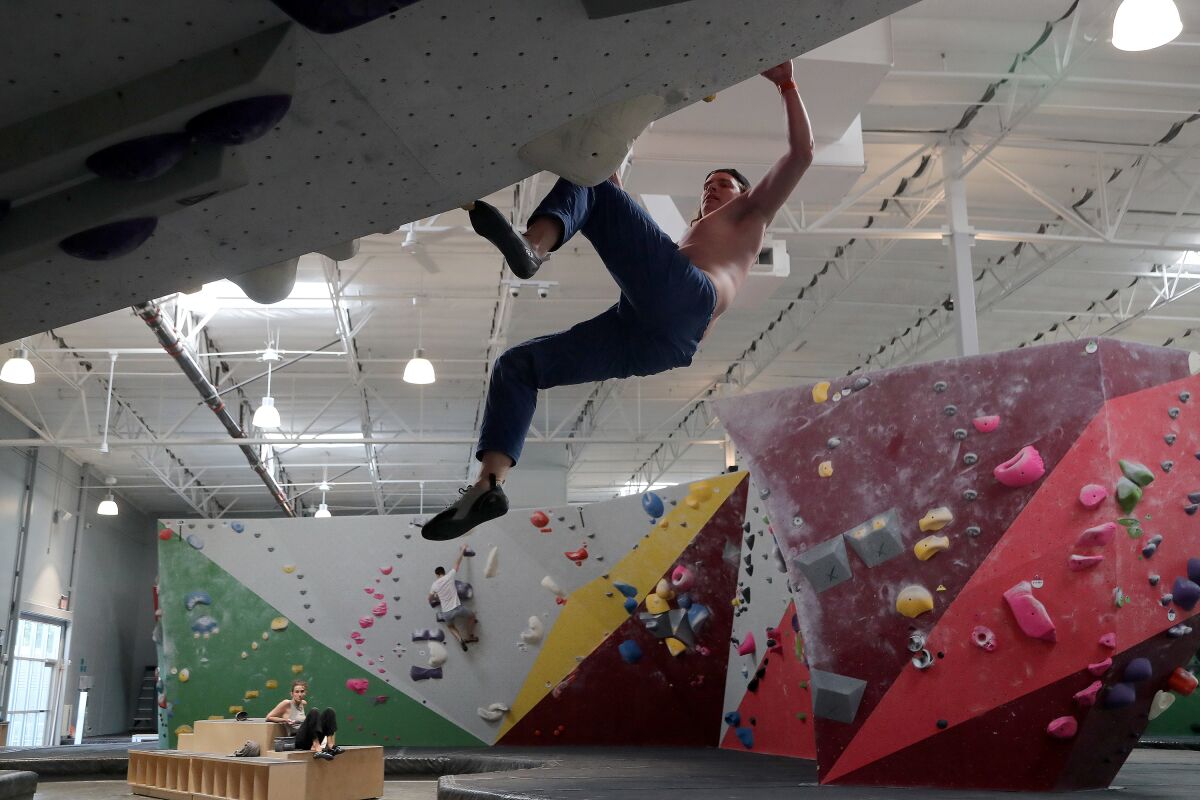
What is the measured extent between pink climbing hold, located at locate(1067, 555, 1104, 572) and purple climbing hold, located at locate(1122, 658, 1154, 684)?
456 mm

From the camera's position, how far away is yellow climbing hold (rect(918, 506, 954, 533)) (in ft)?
16.9

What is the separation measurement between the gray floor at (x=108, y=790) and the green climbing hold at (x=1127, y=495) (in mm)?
5715

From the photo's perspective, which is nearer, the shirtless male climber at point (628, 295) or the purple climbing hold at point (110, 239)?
the purple climbing hold at point (110, 239)

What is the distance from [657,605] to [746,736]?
132 centimetres

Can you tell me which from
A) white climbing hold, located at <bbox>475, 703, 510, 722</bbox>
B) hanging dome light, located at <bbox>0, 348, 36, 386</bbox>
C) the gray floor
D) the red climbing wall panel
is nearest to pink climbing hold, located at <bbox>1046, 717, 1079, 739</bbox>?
the red climbing wall panel

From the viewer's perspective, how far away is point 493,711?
1032 centimetres

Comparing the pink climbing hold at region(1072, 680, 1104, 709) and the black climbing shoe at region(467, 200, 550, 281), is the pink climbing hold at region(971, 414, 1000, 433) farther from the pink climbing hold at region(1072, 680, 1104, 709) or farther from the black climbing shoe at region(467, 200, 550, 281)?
the black climbing shoe at region(467, 200, 550, 281)

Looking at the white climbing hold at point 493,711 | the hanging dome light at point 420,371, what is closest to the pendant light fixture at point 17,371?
the hanging dome light at point 420,371

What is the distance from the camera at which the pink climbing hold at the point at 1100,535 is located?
15.8 feet

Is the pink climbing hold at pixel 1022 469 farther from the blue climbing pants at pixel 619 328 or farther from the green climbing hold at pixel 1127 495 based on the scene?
the blue climbing pants at pixel 619 328

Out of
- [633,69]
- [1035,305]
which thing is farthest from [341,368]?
[633,69]

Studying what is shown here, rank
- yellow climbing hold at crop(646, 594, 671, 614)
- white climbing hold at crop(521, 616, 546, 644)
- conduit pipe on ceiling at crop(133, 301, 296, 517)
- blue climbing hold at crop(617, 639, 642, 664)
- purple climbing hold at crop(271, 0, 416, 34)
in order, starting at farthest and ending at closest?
conduit pipe on ceiling at crop(133, 301, 296, 517)
white climbing hold at crop(521, 616, 546, 644)
blue climbing hold at crop(617, 639, 642, 664)
yellow climbing hold at crop(646, 594, 671, 614)
purple climbing hold at crop(271, 0, 416, 34)

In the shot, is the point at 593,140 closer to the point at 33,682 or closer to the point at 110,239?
the point at 110,239

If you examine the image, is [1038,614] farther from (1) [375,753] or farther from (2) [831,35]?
(1) [375,753]
